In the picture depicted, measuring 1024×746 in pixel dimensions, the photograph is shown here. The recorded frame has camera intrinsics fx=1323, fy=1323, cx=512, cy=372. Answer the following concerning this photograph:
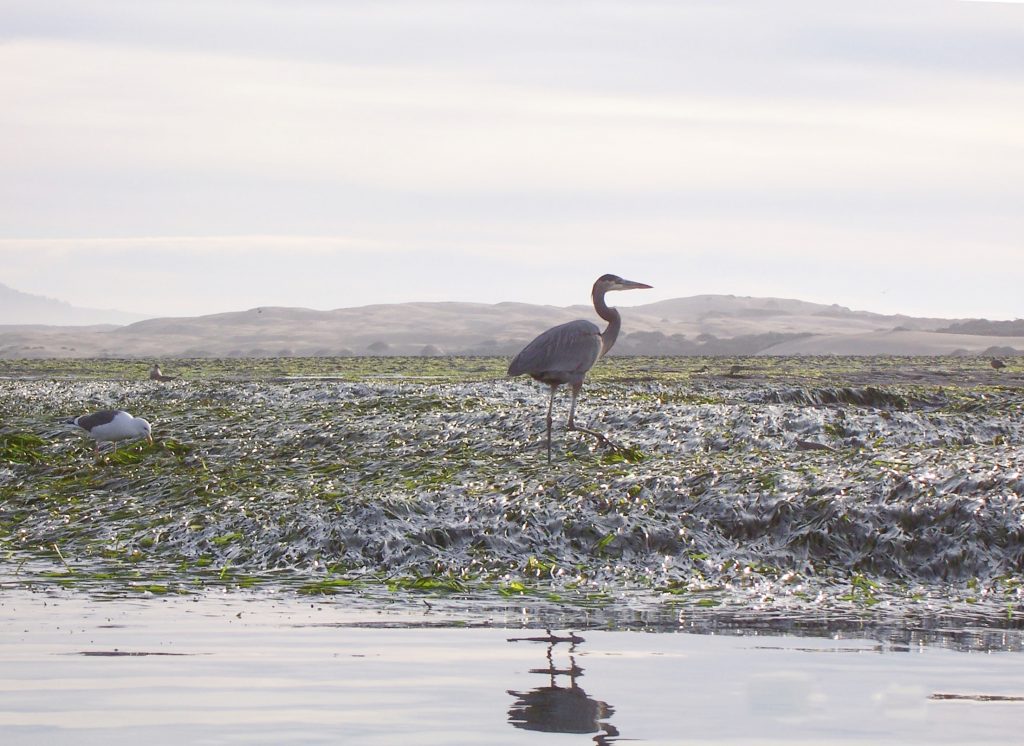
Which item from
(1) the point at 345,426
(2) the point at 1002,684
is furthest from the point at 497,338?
(2) the point at 1002,684

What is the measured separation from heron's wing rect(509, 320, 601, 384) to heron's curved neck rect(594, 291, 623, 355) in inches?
21.1

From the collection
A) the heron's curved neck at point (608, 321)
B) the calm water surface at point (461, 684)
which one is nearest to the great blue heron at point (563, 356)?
the heron's curved neck at point (608, 321)

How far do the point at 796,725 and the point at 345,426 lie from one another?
10700 mm

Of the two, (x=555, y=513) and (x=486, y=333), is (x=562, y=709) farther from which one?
(x=486, y=333)

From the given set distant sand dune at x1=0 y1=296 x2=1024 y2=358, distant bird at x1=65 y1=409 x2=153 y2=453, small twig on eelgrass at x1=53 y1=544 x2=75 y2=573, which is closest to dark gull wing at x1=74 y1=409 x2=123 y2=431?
distant bird at x1=65 y1=409 x2=153 y2=453

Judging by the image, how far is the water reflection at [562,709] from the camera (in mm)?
5344

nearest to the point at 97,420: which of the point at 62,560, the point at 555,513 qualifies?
the point at 62,560

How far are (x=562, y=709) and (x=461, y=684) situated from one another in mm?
683

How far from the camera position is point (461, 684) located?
6172mm

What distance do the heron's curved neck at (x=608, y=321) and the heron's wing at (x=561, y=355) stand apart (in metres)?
0.54

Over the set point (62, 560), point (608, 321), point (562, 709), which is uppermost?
point (608, 321)

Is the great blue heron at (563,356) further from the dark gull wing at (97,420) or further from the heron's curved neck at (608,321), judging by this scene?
the dark gull wing at (97,420)

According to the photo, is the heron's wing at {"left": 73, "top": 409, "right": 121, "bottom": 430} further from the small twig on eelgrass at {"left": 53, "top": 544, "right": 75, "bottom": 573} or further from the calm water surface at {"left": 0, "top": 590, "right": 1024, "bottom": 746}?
the calm water surface at {"left": 0, "top": 590, "right": 1024, "bottom": 746}

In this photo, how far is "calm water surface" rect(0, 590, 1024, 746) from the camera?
5.30 meters
